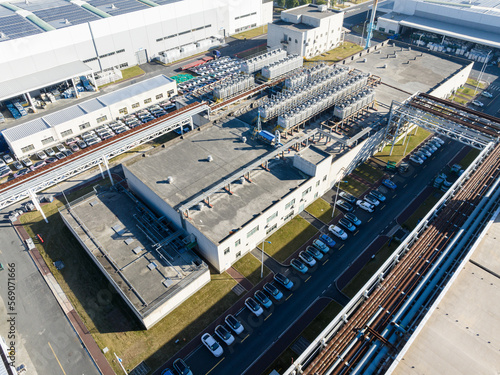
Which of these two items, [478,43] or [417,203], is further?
[478,43]

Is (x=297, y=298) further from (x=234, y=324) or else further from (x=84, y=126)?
(x=84, y=126)

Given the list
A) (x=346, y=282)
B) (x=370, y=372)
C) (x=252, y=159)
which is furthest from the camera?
(x=252, y=159)

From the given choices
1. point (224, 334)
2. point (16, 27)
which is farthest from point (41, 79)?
point (224, 334)

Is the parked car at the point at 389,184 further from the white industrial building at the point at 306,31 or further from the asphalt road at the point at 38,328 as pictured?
the white industrial building at the point at 306,31

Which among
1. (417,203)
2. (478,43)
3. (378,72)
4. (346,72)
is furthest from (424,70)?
(417,203)

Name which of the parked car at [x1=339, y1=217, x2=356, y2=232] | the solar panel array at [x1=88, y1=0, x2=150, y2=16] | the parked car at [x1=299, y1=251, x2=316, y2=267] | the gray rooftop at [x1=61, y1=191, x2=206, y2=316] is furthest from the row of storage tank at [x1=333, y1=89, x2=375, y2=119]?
the solar panel array at [x1=88, y1=0, x2=150, y2=16]

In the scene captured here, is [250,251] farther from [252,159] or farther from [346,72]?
[346,72]

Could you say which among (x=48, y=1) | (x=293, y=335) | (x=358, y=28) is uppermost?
(x=48, y=1)
